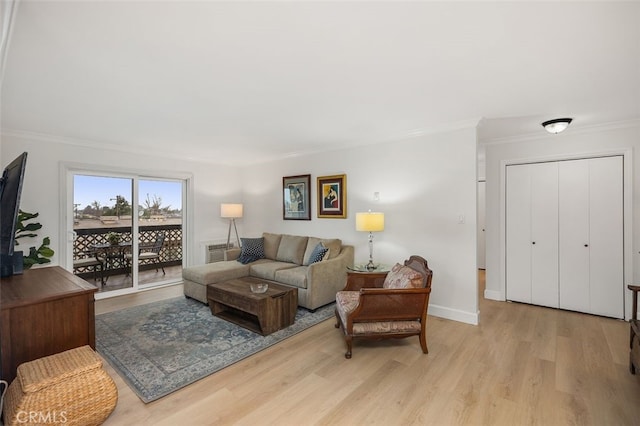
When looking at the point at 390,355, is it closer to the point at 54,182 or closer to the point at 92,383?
the point at 92,383

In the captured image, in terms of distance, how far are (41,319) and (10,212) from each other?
0.74 metres

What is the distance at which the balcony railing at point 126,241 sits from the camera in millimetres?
4320

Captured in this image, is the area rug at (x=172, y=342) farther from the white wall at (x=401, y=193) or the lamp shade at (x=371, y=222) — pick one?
the white wall at (x=401, y=193)

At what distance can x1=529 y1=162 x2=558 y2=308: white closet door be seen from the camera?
12.4 ft

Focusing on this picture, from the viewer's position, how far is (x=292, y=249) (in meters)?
4.63

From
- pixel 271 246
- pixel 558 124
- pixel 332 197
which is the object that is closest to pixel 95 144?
pixel 271 246

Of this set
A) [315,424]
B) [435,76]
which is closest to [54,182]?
[315,424]

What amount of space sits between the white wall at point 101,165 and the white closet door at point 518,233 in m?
4.89

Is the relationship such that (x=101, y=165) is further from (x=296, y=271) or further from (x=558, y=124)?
(x=558, y=124)

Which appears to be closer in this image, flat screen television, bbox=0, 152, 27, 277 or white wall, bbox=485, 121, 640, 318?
flat screen television, bbox=0, 152, 27, 277

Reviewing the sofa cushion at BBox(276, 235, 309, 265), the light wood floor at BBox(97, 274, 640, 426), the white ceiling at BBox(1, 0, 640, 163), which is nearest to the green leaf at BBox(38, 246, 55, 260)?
the white ceiling at BBox(1, 0, 640, 163)

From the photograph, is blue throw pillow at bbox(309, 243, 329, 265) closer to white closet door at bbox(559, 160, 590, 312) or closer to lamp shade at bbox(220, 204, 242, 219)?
lamp shade at bbox(220, 204, 242, 219)

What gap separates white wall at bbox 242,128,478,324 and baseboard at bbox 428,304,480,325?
0.03ft

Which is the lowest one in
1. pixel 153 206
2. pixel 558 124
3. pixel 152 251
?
pixel 152 251
